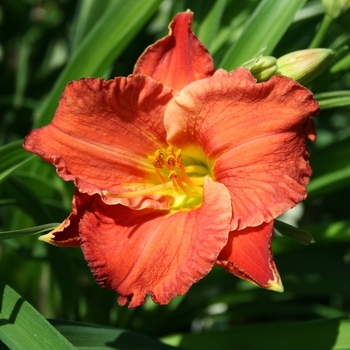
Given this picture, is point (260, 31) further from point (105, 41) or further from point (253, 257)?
point (253, 257)

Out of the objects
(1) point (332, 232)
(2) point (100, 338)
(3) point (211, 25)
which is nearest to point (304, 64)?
(3) point (211, 25)

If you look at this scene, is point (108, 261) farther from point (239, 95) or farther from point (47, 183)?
point (47, 183)

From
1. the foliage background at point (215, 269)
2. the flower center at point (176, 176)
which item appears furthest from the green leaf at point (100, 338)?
the flower center at point (176, 176)

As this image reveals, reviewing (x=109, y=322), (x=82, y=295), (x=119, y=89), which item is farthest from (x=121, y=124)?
(x=82, y=295)

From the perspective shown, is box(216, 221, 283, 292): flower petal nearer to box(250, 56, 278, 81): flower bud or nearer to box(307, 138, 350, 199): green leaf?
box(250, 56, 278, 81): flower bud

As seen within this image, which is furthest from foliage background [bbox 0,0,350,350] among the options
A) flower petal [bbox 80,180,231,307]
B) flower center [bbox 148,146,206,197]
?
flower center [bbox 148,146,206,197]
